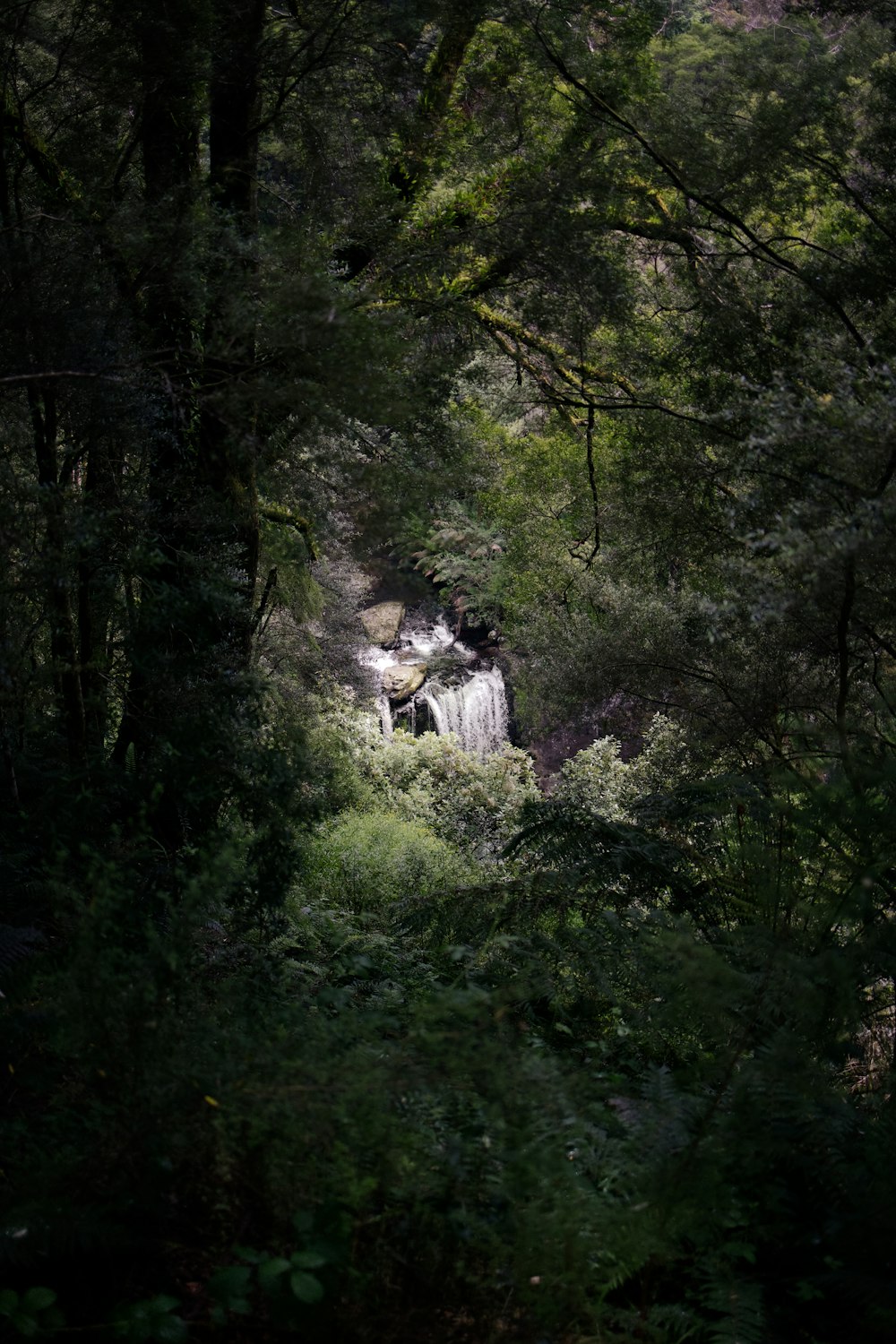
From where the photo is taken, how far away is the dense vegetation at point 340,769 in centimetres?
207

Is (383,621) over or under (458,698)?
over

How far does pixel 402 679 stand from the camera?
1895 centimetres

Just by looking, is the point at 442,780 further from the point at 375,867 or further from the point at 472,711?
the point at 472,711

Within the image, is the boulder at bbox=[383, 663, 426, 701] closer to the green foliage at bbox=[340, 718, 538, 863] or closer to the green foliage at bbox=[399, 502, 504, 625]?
the green foliage at bbox=[399, 502, 504, 625]

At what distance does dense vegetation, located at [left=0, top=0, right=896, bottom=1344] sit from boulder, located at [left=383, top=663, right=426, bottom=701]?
34.3ft

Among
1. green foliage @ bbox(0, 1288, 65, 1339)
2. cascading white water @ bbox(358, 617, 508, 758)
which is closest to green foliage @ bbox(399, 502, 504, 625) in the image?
cascading white water @ bbox(358, 617, 508, 758)

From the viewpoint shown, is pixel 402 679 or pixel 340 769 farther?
pixel 402 679

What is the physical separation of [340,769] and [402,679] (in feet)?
44.7

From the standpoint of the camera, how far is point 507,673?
19828 mm

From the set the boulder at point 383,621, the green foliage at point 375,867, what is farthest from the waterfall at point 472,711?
the green foliage at point 375,867

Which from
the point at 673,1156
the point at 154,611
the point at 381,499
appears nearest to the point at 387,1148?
the point at 673,1156

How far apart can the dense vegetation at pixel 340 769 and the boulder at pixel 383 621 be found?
1216 centimetres

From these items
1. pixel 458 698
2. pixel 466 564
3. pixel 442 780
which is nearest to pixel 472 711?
pixel 458 698

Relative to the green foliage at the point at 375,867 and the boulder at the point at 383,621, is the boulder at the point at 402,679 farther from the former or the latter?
the green foliage at the point at 375,867
